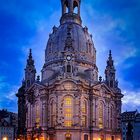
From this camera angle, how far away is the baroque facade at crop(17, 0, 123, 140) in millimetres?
102438

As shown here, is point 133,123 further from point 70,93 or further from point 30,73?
point 70,93

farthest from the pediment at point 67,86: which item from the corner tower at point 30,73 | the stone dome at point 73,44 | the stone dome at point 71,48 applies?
the corner tower at point 30,73

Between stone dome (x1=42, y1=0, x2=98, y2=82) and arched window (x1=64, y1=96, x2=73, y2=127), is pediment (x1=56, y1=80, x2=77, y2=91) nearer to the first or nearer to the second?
arched window (x1=64, y1=96, x2=73, y2=127)

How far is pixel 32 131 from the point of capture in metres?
109

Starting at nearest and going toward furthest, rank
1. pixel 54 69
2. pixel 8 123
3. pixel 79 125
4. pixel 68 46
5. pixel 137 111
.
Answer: pixel 79 125
pixel 68 46
pixel 54 69
pixel 8 123
pixel 137 111

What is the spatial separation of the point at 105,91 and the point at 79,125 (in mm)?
16917

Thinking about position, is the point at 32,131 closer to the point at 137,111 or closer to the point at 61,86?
the point at 61,86

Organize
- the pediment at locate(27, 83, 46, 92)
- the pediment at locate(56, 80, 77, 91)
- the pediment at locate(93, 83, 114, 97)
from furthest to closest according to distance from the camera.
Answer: the pediment at locate(93, 83, 114, 97) < the pediment at locate(27, 83, 46, 92) < the pediment at locate(56, 80, 77, 91)

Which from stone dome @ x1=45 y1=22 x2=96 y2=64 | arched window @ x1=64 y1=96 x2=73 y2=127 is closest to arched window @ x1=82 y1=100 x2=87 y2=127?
arched window @ x1=64 y1=96 x2=73 y2=127

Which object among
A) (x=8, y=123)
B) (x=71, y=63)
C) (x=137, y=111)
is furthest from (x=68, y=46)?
(x=137, y=111)

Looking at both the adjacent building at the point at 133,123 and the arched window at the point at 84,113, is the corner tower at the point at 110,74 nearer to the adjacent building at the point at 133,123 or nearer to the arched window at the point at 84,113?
the adjacent building at the point at 133,123

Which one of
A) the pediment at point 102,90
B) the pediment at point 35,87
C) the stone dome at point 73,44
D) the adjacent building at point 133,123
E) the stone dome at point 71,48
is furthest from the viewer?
the adjacent building at point 133,123

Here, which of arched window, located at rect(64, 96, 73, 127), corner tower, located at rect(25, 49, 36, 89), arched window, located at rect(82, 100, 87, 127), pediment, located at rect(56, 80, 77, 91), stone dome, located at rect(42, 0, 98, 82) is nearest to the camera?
arched window, located at rect(64, 96, 73, 127)

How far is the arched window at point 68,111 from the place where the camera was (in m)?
102
